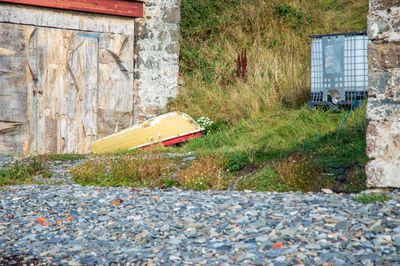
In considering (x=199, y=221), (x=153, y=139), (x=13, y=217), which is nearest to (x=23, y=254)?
(x=13, y=217)

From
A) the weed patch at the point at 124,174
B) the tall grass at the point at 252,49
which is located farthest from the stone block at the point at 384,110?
the tall grass at the point at 252,49

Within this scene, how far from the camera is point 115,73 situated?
900cm

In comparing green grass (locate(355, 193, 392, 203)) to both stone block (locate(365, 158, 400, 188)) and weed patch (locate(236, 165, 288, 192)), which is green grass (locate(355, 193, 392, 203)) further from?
weed patch (locate(236, 165, 288, 192))

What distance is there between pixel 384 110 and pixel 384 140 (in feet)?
0.83

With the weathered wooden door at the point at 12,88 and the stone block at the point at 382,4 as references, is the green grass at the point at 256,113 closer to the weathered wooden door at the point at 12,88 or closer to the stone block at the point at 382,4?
the weathered wooden door at the point at 12,88

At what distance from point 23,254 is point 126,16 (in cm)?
669

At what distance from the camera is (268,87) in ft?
29.4

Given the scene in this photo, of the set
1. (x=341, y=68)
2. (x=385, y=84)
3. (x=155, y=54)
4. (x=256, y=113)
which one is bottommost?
(x=256, y=113)

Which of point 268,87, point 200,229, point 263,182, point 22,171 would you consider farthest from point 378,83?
point 268,87

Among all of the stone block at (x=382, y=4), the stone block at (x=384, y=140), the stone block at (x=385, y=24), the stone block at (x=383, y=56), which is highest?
the stone block at (x=382, y=4)

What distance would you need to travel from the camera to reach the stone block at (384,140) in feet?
12.6

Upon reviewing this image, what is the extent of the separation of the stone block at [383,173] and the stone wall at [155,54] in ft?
19.3

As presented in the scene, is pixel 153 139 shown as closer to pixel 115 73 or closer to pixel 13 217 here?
pixel 115 73

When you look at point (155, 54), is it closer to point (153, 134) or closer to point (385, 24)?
point (153, 134)
